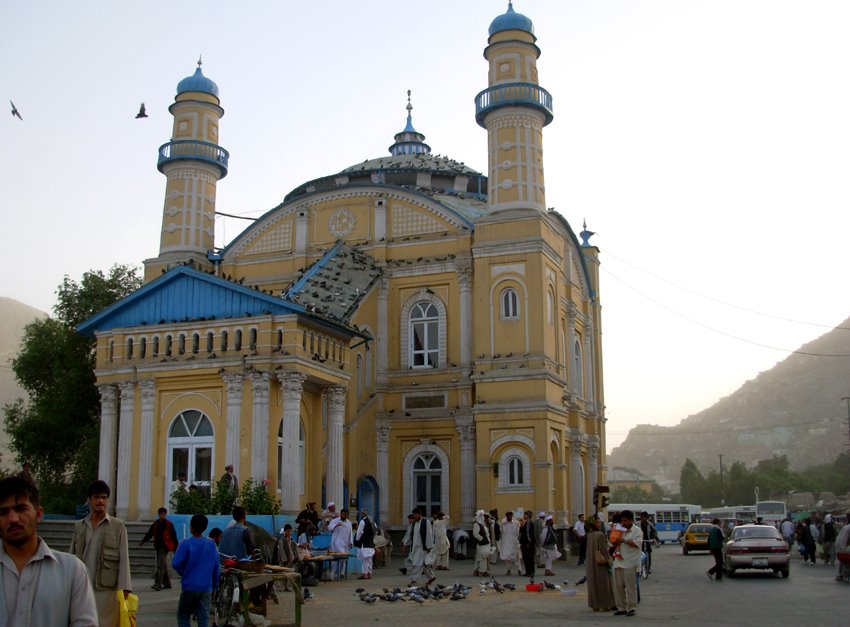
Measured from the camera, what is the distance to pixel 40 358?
3753 centimetres

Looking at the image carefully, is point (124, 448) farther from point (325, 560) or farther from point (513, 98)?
point (513, 98)

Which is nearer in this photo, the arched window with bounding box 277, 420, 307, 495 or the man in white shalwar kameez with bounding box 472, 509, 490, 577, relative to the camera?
the man in white shalwar kameez with bounding box 472, 509, 490, 577

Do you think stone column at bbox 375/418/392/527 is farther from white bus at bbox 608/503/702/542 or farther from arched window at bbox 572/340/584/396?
white bus at bbox 608/503/702/542

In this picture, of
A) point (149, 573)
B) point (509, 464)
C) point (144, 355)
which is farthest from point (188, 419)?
point (509, 464)

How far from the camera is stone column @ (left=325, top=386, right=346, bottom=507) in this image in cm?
2838

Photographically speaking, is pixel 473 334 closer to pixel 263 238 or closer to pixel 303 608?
pixel 263 238

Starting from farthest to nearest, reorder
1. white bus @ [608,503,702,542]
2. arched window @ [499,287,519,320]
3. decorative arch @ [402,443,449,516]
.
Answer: white bus @ [608,503,702,542], decorative arch @ [402,443,449,516], arched window @ [499,287,519,320]

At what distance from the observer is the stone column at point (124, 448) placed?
27125mm

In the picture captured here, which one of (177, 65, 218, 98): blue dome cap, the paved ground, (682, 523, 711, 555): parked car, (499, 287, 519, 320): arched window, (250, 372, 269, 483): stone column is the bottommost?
(682, 523, 711, 555): parked car

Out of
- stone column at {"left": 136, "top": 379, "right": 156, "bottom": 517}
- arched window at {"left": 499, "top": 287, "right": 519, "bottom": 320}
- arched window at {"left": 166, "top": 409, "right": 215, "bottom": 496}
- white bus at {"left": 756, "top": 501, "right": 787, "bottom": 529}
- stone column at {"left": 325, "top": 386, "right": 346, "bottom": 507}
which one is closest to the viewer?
arched window at {"left": 166, "top": 409, "right": 215, "bottom": 496}

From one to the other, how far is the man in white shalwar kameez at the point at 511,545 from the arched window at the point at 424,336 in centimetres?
935

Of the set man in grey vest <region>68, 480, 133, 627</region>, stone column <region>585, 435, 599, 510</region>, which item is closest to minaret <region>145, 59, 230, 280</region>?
stone column <region>585, 435, 599, 510</region>

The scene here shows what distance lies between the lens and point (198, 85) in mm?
38406

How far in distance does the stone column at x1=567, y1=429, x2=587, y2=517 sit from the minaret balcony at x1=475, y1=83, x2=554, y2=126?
38.8 ft
